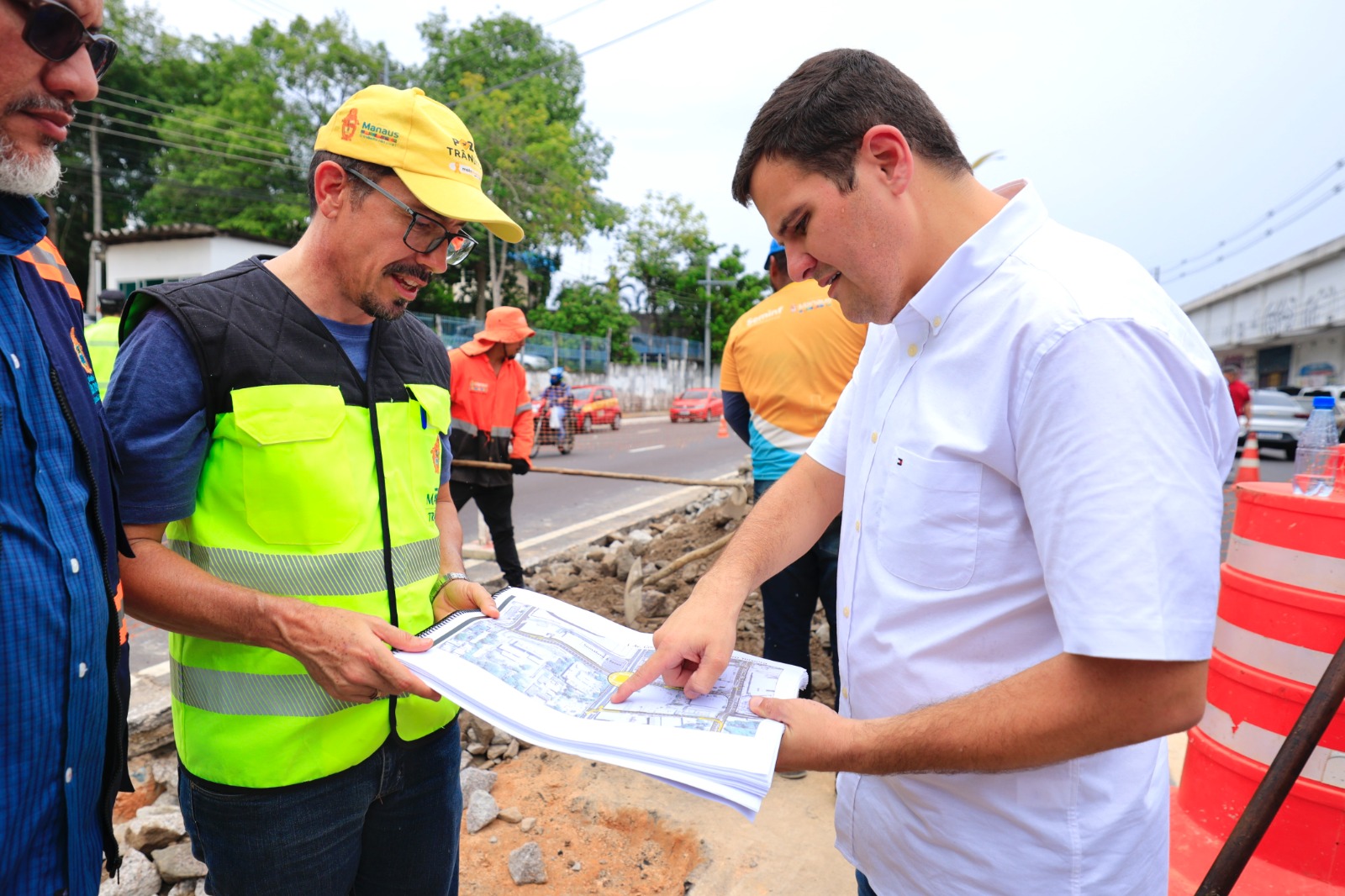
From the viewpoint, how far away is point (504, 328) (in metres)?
5.75

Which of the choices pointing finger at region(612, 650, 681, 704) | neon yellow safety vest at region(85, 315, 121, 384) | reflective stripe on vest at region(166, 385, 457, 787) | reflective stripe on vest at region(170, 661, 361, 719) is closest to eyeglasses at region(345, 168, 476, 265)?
reflective stripe on vest at region(166, 385, 457, 787)

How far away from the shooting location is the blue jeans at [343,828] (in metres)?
1.50

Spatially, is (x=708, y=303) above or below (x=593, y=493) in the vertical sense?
above

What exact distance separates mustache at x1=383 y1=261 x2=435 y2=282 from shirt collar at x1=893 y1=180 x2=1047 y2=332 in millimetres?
1135

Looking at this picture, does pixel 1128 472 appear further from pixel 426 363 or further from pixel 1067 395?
pixel 426 363

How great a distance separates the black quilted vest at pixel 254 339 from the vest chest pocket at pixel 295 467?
0.15 ft

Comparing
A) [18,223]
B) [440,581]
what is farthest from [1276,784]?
[18,223]

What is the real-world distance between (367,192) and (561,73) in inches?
1400

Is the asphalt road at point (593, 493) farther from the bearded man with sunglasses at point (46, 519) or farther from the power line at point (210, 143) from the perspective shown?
the power line at point (210, 143)

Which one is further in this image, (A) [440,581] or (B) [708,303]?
(B) [708,303]

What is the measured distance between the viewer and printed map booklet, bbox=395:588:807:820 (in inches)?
41.8

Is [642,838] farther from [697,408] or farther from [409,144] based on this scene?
[697,408]

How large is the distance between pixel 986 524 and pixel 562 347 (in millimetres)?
26535

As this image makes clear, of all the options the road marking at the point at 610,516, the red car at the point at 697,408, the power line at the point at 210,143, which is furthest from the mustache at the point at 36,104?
the power line at the point at 210,143
